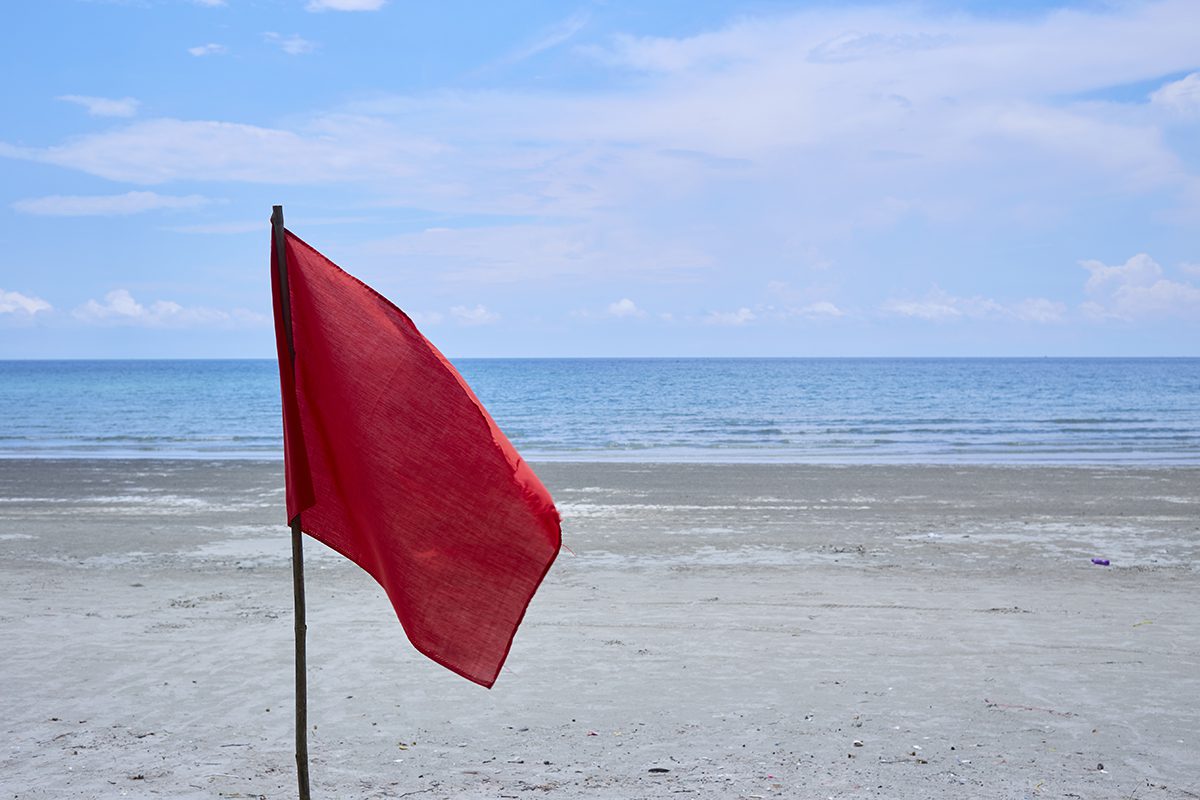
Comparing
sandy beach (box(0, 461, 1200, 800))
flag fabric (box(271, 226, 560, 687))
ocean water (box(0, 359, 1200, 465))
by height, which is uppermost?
flag fabric (box(271, 226, 560, 687))

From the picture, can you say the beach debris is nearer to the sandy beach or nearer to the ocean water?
the sandy beach

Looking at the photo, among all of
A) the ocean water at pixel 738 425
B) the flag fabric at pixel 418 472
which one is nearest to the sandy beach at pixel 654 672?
the flag fabric at pixel 418 472

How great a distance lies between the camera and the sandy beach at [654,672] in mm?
5672

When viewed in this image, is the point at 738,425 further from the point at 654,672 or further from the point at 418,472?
the point at 418,472

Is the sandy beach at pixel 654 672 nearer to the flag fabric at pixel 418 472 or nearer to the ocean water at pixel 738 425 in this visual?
the flag fabric at pixel 418 472

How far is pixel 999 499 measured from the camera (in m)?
17.9

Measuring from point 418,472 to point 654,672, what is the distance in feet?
15.3

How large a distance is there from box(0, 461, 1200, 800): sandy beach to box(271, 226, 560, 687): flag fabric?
254 cm

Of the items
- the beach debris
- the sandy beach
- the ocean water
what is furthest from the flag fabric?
the ocean water

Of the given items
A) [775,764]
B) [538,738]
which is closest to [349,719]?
[538,738]

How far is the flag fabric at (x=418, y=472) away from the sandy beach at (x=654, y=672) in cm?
254

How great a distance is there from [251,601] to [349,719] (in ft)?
12.1

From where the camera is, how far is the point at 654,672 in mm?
7484

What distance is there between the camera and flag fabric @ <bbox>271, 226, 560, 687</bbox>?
3193 millimetres
